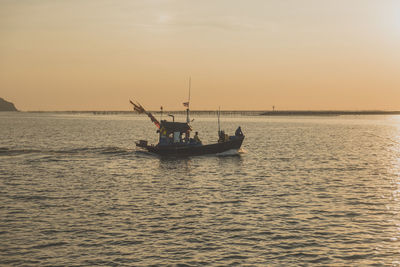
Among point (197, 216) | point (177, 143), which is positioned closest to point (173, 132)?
point (177, 143)

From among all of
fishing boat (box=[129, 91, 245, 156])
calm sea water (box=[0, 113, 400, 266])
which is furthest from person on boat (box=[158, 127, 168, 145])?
calm sea water (box=[0, 113, 400, 266])

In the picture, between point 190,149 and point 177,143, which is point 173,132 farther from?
point 190,149

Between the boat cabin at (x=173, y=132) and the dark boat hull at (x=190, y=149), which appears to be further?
the dark boat hull at (x=190, y=149)

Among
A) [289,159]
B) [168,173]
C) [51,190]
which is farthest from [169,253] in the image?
[289,159]

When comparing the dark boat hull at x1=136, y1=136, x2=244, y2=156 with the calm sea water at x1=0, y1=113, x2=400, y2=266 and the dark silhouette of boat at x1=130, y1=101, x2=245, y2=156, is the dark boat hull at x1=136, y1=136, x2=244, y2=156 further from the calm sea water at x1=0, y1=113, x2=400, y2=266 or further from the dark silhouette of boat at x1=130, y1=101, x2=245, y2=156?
the calm sea water at x1=0, y1=113, x2=400, y2=266

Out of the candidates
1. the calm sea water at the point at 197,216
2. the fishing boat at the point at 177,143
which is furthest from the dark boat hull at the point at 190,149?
the calm sea water at the point at 197,216

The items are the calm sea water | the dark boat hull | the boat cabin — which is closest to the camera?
the calm sea water

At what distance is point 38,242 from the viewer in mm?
17859

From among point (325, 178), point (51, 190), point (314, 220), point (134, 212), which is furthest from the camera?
point (325, 178)

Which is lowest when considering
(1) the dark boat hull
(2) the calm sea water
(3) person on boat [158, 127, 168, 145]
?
(2) the calm sea water

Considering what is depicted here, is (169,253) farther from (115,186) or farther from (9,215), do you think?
(115,186)

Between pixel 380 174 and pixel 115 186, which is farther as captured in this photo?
pixel 380 174

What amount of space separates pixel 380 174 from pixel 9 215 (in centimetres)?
Answer: 3133

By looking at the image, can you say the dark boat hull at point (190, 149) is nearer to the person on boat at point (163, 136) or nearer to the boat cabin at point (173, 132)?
the boat cabin at point (173, 132)
